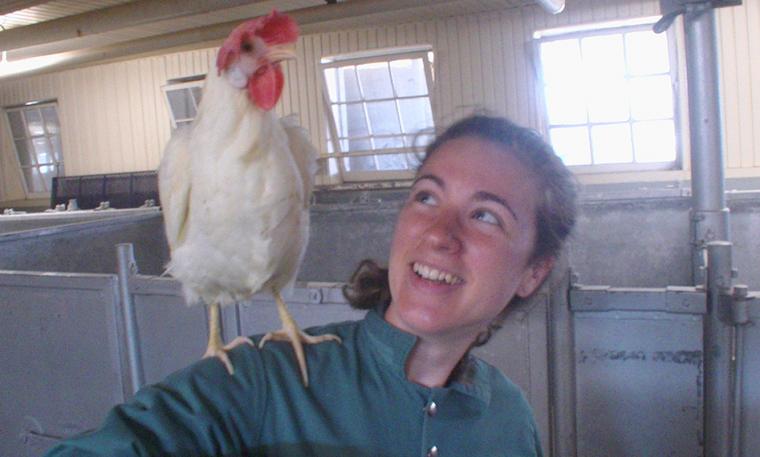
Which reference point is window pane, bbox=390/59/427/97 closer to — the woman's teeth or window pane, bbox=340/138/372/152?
window pane, bbox=340/138/372/152

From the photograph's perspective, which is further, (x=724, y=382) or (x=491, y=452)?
(x=724, y=382)


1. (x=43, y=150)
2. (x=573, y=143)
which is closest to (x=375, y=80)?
(x=573, y=143)

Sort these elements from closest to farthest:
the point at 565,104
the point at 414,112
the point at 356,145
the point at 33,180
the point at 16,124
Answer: the point at 565,104 → the point at 414,112 → the point at 356,145 → the point at 16,124 → the point at 33,180

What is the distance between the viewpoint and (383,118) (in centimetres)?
745

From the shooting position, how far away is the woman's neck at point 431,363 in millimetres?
1040

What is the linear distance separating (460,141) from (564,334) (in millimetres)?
Answer: 782

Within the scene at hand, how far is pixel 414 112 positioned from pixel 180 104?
3.09 m

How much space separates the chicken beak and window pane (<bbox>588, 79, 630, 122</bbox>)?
5.59m

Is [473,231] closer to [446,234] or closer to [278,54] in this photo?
[446,234]

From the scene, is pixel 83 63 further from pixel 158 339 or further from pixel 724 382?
pixel 724 382

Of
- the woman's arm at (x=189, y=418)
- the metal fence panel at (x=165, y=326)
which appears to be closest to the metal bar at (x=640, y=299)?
the woman's arm at (x=189, y=418)

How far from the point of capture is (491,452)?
3.34 feet

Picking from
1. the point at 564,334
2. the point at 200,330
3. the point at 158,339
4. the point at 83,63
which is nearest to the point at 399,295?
the point at 564,334

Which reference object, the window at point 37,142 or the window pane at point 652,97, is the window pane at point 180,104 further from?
the window pane at point 652,97
